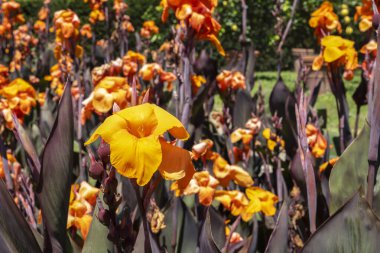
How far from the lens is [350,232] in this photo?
0.98 m

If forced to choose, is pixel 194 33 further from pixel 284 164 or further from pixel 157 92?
pixel 284 164

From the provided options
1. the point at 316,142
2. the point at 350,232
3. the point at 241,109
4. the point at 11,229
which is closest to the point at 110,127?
the point at 11,229

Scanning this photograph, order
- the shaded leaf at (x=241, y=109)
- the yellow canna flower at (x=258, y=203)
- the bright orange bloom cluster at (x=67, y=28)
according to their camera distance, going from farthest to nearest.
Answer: the shaded leaf at (x=241, y=109) → the bright orange bloom cluster at (x=67, y=28) → the yellow canna flower at (x=258, y=203)

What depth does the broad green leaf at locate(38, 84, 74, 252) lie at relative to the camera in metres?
1.07

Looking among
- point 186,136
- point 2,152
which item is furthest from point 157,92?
point 186,136

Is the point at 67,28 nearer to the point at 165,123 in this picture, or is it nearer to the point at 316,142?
the point at 316,142

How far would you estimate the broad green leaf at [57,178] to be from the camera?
107 centimetres

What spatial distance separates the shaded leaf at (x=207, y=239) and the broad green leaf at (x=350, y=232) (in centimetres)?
17

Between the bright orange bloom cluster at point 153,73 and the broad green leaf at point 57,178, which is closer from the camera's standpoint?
the broad green leaf at point 57,178

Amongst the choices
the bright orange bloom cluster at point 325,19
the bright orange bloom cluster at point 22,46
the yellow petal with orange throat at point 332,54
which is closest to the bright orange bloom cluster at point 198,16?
the yellow petal with orange throat at point 332,54

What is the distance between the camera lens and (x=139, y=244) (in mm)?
1193

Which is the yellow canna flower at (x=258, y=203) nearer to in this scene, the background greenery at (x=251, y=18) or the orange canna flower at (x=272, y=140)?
the orange canna flower at (x=272, y=140)

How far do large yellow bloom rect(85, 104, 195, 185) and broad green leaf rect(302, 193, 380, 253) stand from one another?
295 millimetres

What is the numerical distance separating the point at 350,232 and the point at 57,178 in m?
0.56
